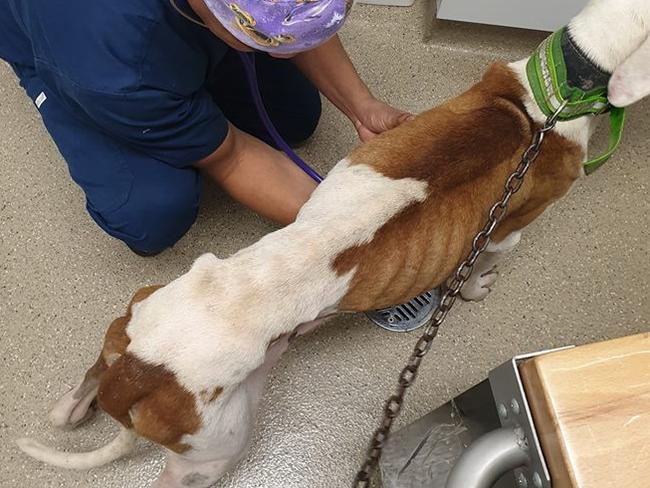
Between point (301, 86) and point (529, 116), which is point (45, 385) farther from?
point (529, 116)

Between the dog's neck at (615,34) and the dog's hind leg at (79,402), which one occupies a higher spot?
the dog's neck at (615,34)

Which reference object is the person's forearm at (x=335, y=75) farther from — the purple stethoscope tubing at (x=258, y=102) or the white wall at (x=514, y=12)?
the white wall at (x=514, y=12)

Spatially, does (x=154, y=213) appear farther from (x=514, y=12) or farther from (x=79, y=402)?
(x=514, y=12)

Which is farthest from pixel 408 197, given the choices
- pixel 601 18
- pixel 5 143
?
pixel 5 143

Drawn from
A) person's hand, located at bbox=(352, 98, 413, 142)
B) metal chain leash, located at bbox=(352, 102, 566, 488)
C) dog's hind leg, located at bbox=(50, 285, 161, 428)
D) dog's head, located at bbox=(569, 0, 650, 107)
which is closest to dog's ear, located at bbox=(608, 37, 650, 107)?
dog's head, located at bbox=(569, 0, 650, 107)

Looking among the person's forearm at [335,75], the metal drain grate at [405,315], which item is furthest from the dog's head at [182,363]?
the person's forearm at [335,75]

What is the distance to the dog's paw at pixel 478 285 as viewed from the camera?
129 cm

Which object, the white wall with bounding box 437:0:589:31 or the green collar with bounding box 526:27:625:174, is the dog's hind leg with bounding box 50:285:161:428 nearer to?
the green collar with bounding box 526:27:625:174

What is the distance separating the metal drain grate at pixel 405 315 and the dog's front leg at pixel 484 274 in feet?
0.29

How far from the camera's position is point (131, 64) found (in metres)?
0.88

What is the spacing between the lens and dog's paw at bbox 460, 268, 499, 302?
1.29 metres

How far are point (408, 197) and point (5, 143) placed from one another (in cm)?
107

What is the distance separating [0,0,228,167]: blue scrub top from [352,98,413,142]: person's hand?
358 mm

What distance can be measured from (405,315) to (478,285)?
162 millimetres
